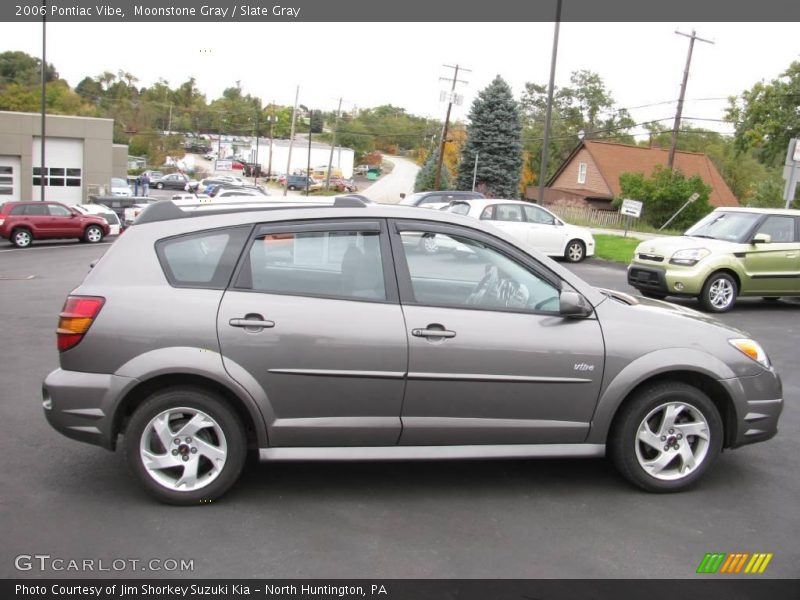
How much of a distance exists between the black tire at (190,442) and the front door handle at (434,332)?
1.15m

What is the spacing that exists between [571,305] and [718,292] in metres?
8.63

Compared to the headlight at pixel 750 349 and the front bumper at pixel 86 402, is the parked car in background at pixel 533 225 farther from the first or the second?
the front bumper at pixel 86 402

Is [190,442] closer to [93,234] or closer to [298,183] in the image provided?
[93,234]

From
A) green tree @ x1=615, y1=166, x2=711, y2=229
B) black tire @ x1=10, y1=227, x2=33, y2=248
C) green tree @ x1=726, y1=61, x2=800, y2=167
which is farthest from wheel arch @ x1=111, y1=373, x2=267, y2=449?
green tree @ x1=726, y1=61, x2=800, y2=167

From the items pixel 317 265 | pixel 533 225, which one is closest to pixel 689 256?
pixel 533 225

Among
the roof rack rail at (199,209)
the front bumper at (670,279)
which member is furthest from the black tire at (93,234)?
the roof rack rail at (199,209)

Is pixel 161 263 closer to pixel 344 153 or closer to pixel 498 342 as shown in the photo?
pixel 498 342

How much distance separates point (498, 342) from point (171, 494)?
2074 millimetres

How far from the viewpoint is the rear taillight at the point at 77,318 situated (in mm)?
4230

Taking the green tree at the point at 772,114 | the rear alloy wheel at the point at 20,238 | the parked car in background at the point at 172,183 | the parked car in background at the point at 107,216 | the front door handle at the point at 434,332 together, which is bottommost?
the parked car in background at the point at 172,183

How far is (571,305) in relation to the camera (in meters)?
4.43

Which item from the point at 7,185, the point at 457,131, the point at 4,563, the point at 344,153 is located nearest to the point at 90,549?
the point at 4,563

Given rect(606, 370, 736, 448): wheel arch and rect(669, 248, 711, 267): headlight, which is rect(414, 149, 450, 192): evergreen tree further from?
rect(606, 370, 736, 448): wheel arch
